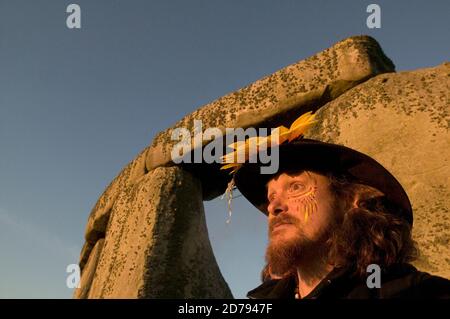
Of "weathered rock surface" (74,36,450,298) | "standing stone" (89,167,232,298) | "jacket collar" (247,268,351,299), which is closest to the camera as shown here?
"jacket collar" (247,268,351,299)

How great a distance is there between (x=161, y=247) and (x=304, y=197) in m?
2.46

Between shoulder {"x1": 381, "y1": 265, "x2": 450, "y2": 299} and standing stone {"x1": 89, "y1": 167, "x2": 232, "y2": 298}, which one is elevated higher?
standing stone {"x1": 89, "y1": 167, "x2": 232, "y2": 298}

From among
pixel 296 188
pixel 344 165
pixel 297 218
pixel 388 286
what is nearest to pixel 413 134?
pixel 344 165

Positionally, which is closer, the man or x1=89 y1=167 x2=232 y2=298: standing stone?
the man

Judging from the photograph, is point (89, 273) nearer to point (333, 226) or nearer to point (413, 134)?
point (413, 134)

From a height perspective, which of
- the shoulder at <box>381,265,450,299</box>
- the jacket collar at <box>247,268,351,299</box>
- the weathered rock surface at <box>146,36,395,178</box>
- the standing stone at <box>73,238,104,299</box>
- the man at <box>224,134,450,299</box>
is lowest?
the shoulder at <box>381,265,450,299</box>

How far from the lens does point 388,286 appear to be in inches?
61.2

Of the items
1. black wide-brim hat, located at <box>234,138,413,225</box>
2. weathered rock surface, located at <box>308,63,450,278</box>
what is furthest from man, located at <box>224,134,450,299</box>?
weathered rock surface, located at <box>308,63,450,278</box>

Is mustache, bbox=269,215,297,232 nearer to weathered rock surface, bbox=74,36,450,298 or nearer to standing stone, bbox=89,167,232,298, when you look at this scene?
weathered rock surface, bbox=74,36,450,298

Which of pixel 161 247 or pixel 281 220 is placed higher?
pixel 161 247

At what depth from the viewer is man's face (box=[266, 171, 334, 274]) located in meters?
1.88

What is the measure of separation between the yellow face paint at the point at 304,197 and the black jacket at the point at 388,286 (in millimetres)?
272

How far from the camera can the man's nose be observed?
2.00 meters

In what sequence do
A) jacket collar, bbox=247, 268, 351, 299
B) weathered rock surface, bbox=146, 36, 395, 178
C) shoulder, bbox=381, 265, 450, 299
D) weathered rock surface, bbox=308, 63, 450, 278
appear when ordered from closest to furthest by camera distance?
shoulder, bbox=381, 265, 450, 299 < jacket collar, bbox=247, 268, 351, 299 < weathered rock surface, bbox=308, 63, 450, 278 < weathered rock surface, bbox=146, 36, 395, 178
